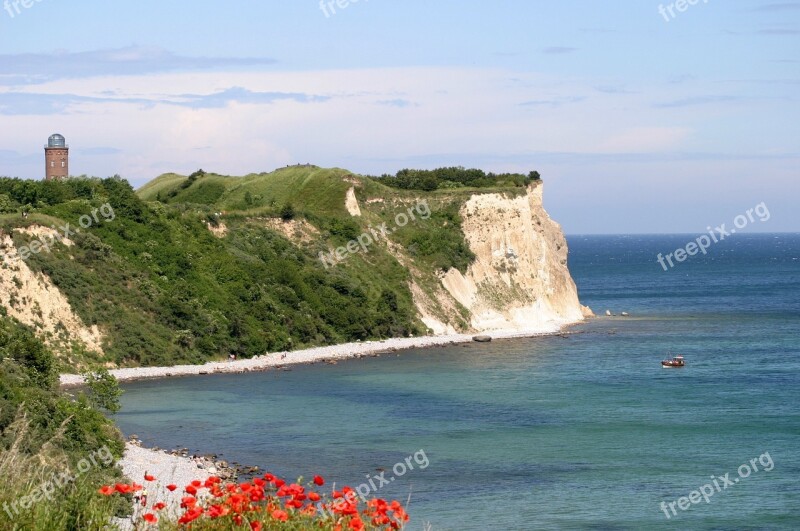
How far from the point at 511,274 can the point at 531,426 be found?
185 feet

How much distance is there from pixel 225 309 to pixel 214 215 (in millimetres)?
17141

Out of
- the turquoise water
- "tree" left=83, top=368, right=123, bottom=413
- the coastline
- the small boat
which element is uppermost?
"tree" left=83, top=368, right=123, bottom=413

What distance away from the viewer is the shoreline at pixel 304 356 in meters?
68.2

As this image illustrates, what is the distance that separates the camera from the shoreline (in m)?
68.2

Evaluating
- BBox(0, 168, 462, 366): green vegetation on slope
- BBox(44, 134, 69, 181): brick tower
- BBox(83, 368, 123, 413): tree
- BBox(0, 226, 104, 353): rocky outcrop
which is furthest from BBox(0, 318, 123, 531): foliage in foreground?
BBox(44, 134, 69, 181): brick tower

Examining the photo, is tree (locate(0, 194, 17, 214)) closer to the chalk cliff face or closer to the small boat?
the chalk cliff face

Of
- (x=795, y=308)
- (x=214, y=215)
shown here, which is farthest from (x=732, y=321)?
(x=214, y=215)

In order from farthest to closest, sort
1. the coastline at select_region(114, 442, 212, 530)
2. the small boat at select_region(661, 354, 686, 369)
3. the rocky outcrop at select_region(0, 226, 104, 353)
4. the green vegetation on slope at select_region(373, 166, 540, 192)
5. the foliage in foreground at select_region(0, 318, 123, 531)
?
the green vegetation on slope at select_region(373, 166, 540, 192) < the small boat at select_region(661, 354, 686, 369) < the rocky outcrop at select_region(0, 226, 104, 353) < the coastline at select_region(114, 442, 212, 530) < the foliage in foreground at select_region(0, 318, 123, 531)

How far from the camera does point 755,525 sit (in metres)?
36.2

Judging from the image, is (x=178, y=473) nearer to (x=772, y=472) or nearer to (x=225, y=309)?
(x=772, y=472)

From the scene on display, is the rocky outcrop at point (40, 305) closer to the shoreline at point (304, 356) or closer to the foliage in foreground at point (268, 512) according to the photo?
the shoreline at point (304, 356)

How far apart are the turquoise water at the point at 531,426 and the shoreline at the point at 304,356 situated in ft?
6.81

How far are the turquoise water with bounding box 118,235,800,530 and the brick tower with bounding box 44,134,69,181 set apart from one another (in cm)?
3785

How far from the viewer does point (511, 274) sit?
362 ft
